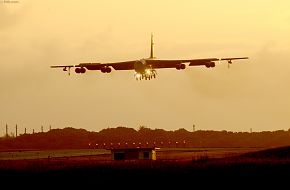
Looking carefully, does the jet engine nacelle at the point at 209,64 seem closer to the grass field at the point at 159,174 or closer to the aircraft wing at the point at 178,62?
the aircraft wing at the point at 178,62

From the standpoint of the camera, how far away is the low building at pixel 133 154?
97062 mm

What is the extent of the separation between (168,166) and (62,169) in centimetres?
1221

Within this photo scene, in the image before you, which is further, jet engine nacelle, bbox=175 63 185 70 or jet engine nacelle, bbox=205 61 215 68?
jet engine nacelle, bbox=175 63 185 70

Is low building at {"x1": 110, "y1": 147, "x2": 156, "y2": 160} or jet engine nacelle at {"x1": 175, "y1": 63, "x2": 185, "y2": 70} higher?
jet engine nacelle at {"x1": 175, "y1": 63, "x2": 185, "y2": 70}

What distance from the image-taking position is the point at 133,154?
98.3 meters

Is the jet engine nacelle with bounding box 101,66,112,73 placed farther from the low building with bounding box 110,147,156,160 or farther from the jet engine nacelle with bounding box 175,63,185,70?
the low building with bounding box 110,147,156,160

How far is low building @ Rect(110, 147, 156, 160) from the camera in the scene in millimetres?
97062

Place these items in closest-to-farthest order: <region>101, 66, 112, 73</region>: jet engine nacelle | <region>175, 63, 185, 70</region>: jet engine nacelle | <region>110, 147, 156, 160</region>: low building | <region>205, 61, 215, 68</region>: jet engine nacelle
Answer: <region>205, 61, 215, 68</region>: jet engine nacelle < <region>175, 63, 185, 70</region>: jet engine nacelle < <region>101, 66, 112, 73</region>: jet engine nacelle < <region>110, 147, 156, 160</region>: low building

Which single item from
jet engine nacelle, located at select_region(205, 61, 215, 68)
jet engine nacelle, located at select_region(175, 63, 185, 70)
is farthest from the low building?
jet engine nacelle, located at select_region(205, 61, 215, 68)

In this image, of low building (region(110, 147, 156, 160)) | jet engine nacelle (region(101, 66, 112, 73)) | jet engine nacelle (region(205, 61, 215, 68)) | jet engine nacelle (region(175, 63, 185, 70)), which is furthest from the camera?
low building (region(110, 147, 156, 160))

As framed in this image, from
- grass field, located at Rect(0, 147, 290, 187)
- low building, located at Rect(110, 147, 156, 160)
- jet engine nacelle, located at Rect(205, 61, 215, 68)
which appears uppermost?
jet engine nacelle, located at Rect(205, 61, 215, 68)

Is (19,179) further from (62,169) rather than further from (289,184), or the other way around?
(289,184)

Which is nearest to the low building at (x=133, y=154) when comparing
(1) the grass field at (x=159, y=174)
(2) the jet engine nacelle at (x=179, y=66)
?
(2) the jet engine nacelle at (x=179, y=66)

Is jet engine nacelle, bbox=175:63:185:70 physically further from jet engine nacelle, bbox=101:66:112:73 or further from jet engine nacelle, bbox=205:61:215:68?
jet engine nacelle, bbox=101:66:112:73
